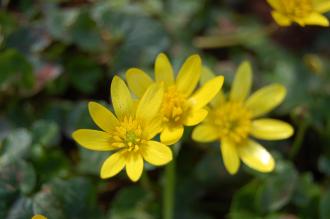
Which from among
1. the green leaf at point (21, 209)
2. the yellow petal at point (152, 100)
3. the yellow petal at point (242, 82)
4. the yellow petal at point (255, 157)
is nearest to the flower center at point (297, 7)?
the yellow petal at point (242, 82)

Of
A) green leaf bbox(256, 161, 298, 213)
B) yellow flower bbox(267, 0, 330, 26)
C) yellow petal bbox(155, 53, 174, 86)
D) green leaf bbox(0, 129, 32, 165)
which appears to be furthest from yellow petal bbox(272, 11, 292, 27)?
green leaf bbox(0, 129, 32, 165)

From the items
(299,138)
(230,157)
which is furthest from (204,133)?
(299,138)

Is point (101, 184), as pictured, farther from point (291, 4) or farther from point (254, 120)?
point (291, 4)

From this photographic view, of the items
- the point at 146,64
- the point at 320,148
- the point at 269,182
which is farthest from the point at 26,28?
the point at 320,148

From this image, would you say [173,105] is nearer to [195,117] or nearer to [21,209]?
[195,117]

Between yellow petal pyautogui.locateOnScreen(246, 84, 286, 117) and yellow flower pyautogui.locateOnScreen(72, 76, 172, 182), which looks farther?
yellow petal pyautogui.locateOnScreen(246, 84, 286, 117)

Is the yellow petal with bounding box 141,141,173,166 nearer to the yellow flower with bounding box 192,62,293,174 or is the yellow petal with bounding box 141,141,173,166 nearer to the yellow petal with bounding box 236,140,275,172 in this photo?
the yellow flower with bounding box 192,62,293,174
